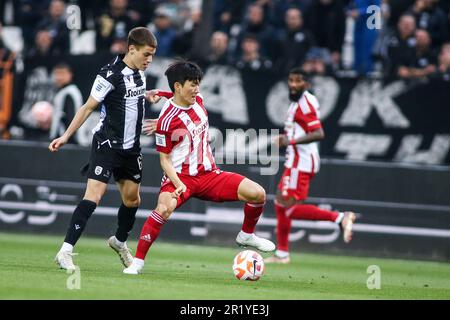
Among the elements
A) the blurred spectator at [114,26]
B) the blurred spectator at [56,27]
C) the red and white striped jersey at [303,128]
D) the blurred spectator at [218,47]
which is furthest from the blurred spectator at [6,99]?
the red and white striped jersey at [303,128]

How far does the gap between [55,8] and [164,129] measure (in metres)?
10.2

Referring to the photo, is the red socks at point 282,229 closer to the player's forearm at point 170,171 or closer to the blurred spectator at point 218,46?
the player's forearm at point 170,171

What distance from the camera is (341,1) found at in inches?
758

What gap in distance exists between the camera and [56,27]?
20125 millimetres

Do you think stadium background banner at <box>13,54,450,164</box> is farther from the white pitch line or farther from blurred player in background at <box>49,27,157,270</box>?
blurred player in background at <box>49,27,157,270</box>

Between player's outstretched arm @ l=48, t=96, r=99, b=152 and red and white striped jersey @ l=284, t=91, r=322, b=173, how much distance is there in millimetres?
4413

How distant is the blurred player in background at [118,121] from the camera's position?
1093 centimetres

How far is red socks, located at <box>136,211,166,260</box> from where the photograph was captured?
10.7 meters

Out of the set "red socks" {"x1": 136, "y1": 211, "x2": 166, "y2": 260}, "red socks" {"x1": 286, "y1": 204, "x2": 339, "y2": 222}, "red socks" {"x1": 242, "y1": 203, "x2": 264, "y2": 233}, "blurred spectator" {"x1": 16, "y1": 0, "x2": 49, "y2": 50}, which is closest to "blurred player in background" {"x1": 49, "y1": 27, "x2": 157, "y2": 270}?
"red socks" {"x1": 136, "y1": 211, "x2": 166, "y2": 260}

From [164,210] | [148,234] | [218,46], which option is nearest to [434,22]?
[218,46]

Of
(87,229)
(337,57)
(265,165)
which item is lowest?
(87,229)

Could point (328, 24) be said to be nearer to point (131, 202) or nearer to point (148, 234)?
point (131, 202)
